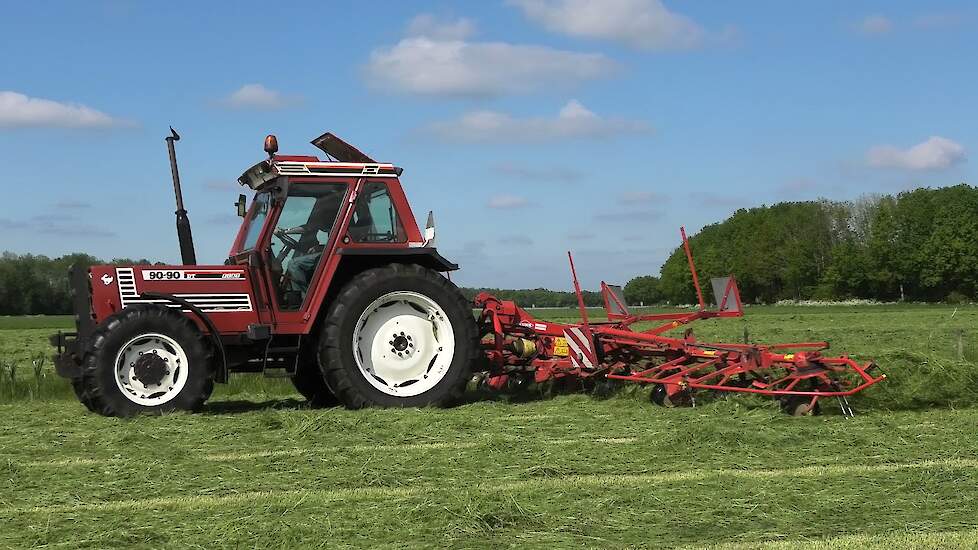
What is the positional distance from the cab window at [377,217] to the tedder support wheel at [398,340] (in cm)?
33

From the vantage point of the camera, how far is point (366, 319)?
29.3 feet

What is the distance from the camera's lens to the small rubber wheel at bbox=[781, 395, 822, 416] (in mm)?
8039

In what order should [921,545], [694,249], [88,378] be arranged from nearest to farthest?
[921,545]
[88,378]
[694,249]

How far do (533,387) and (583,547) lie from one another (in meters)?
5.80

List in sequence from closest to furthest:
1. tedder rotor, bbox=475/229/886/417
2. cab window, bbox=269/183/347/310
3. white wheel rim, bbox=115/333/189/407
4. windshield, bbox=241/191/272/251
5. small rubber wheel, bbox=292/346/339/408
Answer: white wheel rim, bbox=115/333/189/407
tedder rotor, bbox=475/229/886/417
cab window, bbox=269/183/347/310
windshield, bbox=241/191/272/251
small rubber wheel, bbox=292/346/339/408

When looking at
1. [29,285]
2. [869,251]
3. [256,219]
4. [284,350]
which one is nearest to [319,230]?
[256,219]

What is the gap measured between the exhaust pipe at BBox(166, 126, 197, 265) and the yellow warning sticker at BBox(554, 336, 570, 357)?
137 inches

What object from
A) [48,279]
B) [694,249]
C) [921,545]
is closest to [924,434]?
[921,545]

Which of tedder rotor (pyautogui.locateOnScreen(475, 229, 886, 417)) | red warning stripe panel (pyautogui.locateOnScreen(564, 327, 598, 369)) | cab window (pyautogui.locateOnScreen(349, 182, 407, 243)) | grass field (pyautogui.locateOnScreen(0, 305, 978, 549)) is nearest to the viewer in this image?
grass field (pyautogui.locateOnScreen(0, 305, 978, 549))

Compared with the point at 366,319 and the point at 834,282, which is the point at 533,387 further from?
the point at 834,282

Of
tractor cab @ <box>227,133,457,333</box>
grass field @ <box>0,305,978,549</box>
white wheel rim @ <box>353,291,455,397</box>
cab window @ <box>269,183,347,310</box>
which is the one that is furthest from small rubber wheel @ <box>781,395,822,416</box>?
cab window @ <box>269,183,347,310</box>

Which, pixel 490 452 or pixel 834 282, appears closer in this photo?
pixel 490 452

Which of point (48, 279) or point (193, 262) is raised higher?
point (48, 279)

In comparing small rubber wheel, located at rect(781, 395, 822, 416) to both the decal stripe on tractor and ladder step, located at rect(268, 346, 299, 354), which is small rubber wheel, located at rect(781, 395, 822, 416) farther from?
the decal stripe on tractor
